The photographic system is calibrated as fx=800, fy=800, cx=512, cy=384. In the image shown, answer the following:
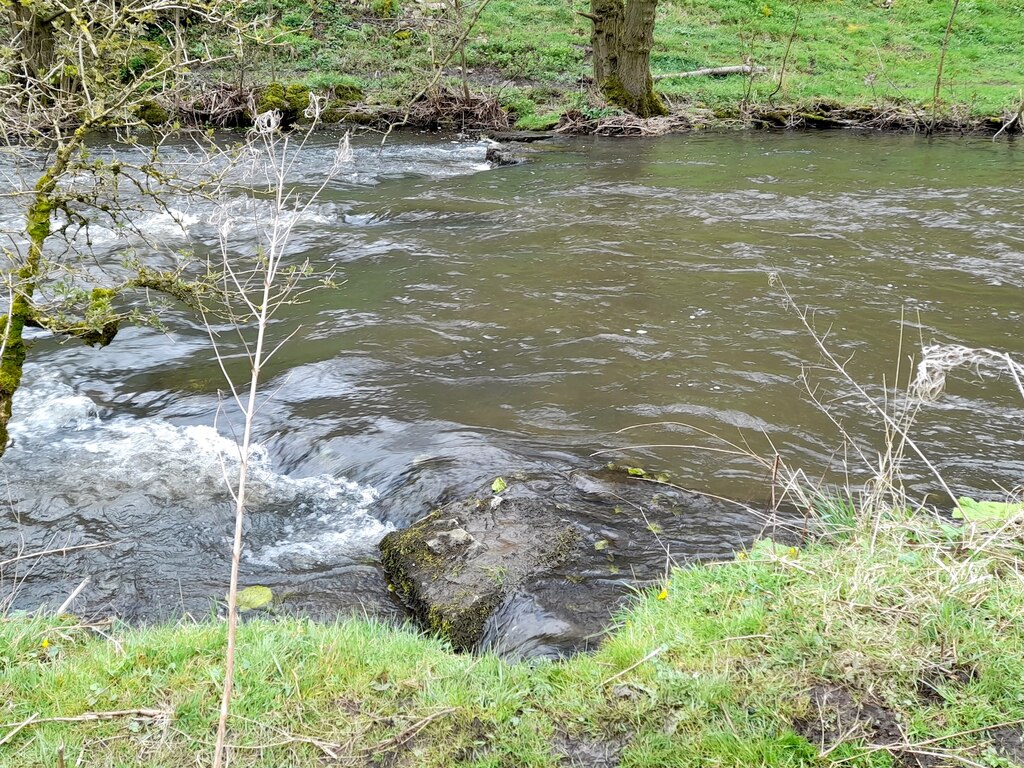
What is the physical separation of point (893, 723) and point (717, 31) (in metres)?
27.5

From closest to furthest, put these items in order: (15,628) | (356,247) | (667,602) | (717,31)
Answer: (15,628) → (667,602) → (356,247) → (717,31)

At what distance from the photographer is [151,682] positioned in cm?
300

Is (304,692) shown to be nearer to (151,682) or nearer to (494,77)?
(151,682)

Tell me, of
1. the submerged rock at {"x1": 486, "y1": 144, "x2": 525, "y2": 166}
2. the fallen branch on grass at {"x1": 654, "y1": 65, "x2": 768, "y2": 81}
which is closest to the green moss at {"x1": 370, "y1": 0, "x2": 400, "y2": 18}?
the fallen branch on grass at {"x1": 654, "y1": 65, "x2": 768, "y2": 81}

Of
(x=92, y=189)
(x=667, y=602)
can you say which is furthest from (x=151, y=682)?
(x=92, y=189)

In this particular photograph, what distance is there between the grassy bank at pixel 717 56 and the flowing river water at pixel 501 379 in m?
8.67

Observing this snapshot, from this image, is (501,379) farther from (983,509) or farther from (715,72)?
(715,72)

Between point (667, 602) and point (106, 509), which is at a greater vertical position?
point (667, 602)

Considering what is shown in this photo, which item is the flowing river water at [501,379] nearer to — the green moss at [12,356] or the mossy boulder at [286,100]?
the green moss at [12,356]

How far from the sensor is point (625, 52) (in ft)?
62.2

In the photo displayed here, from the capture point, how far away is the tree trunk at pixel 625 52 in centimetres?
1859

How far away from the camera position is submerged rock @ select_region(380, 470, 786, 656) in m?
3.82

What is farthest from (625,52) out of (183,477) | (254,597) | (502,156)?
(254,597)

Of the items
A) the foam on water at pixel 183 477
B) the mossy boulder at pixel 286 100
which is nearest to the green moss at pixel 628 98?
the mossy boulder at pixel 286 100
